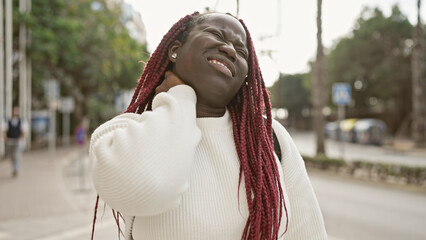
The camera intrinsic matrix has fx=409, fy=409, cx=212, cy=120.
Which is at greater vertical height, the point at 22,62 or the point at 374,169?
the point at 22,62

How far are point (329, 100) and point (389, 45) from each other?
25.9ft

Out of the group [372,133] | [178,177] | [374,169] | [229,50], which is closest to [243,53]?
[229,50]

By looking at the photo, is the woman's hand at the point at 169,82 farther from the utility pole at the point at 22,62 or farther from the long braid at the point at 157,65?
the utility pole at the point at 22,62

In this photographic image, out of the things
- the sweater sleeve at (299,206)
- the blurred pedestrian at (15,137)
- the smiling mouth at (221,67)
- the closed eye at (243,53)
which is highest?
the closed eye at (243,53)

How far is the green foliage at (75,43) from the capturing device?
1752cm

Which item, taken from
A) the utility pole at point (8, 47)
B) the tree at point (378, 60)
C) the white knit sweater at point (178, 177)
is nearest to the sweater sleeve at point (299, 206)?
the white knit sweater at point (178, 177)

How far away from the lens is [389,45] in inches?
1240

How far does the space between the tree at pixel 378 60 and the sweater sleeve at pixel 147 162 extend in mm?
31796

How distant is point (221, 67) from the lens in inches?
53.9

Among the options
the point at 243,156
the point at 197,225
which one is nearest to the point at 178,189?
the point at 197,225

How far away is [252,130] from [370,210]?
20.7 feet

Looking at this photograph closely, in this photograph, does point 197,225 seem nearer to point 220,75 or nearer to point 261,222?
point 261,222

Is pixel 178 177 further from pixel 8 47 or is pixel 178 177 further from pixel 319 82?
pixel 8 47

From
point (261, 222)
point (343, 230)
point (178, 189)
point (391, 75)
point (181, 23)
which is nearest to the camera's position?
point (178, 189)
